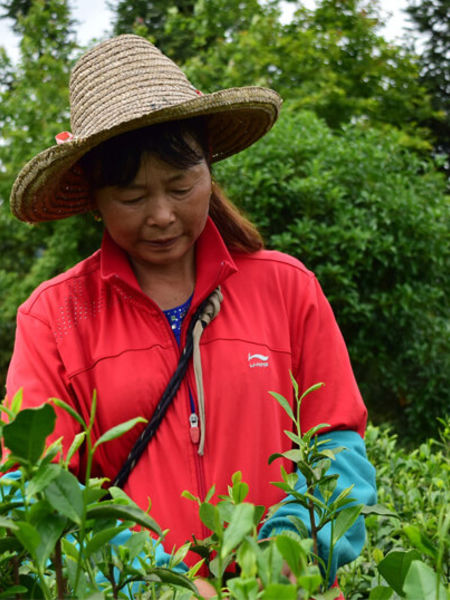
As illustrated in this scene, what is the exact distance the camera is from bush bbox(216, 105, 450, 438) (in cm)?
549

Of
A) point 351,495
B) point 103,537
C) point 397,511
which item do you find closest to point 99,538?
point 103,537

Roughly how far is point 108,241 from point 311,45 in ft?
27.0

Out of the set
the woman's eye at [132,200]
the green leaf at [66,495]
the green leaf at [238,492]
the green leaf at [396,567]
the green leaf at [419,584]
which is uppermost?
the green leaf at [66,495]

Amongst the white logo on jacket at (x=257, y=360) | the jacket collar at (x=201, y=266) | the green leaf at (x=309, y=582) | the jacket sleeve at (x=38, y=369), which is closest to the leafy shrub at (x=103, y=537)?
the green leaf at (x=309, y=582)

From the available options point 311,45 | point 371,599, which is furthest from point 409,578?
point 311,45

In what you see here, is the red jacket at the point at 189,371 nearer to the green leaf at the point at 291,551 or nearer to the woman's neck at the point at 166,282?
the woman's neck at the point at 166,282

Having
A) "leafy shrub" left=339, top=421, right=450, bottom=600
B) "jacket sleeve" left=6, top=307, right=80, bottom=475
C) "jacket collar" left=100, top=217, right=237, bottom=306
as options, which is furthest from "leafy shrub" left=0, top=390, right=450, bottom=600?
"jacket collar" left=100, top=217, right=237, bottom=306

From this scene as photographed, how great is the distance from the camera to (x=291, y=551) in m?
0.62

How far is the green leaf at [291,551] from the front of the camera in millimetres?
617

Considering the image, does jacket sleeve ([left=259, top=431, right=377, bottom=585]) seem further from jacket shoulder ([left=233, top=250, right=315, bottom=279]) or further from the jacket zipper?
jacket shoulder ([left=233, top=250, right=315, bottom=279])

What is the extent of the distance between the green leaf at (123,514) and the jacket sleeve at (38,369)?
3.82 ft

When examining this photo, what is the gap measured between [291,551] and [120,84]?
1.67 meters

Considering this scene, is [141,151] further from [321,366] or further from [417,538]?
[417,538]

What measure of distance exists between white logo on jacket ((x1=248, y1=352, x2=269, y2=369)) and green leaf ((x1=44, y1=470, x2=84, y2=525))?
1354mm
